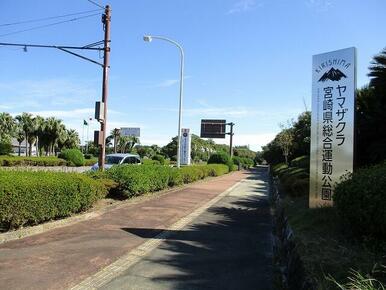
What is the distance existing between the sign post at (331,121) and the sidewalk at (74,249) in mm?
3933

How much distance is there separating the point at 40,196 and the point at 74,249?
2088 millimetres

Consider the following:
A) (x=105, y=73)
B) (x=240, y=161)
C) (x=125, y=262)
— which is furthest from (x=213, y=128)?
(x=125, y=262)

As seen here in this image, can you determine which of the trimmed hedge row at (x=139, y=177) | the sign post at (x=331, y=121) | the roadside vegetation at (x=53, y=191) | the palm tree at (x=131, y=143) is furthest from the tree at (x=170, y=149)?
the sign post at (x=331, y=121)

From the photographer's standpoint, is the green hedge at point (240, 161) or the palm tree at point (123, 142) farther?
the palm tree at point (123, 142)

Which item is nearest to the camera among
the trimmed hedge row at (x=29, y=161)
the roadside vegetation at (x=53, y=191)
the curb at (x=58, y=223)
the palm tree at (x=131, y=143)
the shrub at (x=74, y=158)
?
the curb at (x=58, y=223)

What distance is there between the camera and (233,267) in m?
7.67

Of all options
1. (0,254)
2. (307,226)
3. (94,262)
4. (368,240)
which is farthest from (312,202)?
(0,254)

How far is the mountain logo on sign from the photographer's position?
33.6 feet

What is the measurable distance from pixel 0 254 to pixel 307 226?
5344 millimetres

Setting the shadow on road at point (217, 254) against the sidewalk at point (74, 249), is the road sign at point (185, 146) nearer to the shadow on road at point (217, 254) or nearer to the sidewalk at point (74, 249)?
the shadow on road at point (217, 254)

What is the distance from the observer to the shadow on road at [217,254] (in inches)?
269

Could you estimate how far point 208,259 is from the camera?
8.16 meters

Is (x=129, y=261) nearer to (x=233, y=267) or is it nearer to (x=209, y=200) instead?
(x=233, y=267)

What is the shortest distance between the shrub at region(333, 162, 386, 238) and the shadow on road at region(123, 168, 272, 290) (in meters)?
1.57
